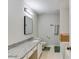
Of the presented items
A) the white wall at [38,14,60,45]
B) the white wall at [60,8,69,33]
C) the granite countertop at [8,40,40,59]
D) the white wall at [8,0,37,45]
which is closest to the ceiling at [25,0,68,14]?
the white wall at [60,8,69,33]

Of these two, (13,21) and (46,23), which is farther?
(46,23)

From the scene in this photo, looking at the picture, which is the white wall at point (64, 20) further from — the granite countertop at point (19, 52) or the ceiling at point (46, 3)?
the granite countertop at point (19, 52)

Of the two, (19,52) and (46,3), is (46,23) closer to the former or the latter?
(46,3)

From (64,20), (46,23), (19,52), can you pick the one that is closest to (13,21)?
(19,52)

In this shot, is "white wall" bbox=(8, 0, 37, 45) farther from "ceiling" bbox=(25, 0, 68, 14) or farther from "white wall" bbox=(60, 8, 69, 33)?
"white wall" bbox=(60, 8, 69, 33)

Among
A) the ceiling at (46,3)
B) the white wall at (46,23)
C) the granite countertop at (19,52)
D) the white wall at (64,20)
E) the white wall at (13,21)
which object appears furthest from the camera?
the white wall at (46,23)

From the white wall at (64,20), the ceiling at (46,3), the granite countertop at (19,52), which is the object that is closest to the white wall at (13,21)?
the granite countertop at (19,52)

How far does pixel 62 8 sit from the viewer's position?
583 centimetres

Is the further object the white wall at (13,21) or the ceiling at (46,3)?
the ceiling at (46,3)

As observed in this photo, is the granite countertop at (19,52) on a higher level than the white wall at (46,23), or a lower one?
lower

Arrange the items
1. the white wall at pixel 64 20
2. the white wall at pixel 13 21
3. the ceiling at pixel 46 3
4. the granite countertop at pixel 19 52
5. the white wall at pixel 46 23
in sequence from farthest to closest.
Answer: the white wall at pixel 46 23
the white wall at pixel 64 20
the ceiling at pixel 46 3
the white wall at pixel 13 21
the granite countertop at pixel 19 52
